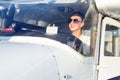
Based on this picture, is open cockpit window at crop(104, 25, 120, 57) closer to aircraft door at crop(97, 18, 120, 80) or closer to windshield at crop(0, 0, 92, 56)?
aircraft door at crop(97, 18, 120, 80)

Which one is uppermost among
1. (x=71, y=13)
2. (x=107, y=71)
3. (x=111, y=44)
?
(x=71, y=13)

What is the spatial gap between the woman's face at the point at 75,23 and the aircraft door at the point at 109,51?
27cm

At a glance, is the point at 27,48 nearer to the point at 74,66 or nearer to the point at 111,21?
the point at 74,66

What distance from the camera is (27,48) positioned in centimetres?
445

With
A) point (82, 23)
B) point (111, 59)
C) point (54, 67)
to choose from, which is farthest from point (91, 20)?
point (54, 67)

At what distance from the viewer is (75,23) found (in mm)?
4863

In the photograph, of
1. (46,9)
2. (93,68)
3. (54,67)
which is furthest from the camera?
(46,9)

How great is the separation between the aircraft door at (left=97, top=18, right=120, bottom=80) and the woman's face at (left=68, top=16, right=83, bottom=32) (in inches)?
10.5

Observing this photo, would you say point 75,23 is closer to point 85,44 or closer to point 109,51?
point 85,44

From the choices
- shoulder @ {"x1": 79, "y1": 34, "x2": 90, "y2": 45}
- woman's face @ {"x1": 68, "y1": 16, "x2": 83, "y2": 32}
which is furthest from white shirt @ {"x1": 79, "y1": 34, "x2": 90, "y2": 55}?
woman's face @ {"x1": 68, "y1": 16, "x2": 83, "y2": 32}

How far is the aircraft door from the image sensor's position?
15.7 ft

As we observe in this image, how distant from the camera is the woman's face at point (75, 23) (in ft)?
16.0

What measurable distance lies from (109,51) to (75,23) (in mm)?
523

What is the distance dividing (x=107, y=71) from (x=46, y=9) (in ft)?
3.47
